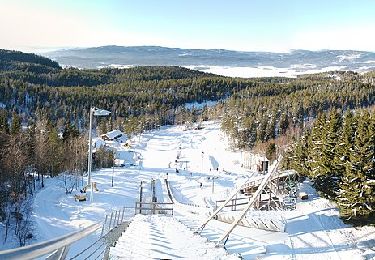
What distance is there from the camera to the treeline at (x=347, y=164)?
23656mm

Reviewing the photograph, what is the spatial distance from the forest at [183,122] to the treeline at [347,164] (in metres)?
0.06

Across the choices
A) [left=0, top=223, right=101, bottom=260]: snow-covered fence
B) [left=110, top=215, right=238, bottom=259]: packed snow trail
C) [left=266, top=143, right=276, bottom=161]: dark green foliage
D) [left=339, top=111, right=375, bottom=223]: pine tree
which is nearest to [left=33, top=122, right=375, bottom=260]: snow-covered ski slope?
[left=110, top=215, right=238, bottom=259]: packed snow trail

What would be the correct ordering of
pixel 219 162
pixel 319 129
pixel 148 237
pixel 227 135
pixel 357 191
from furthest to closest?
1. pixel 227 135
2. pixel 219 162
3. pixel 319 129
4. pixel 357 191
5. pixel 148 237

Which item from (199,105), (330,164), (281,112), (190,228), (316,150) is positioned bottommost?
(199,105)

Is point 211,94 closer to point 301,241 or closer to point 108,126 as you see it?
point 108,126

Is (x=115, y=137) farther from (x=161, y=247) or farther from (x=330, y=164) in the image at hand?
(x=161, y=247)

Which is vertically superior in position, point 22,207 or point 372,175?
point 372,175

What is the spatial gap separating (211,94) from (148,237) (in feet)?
585

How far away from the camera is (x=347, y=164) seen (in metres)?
25.2

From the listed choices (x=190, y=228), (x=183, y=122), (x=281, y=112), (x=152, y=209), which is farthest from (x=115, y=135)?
(x=190, y=228)

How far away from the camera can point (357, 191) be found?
2378cm

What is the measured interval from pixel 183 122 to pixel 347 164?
123187 millimetres

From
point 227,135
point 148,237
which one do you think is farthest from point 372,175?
point 227,135

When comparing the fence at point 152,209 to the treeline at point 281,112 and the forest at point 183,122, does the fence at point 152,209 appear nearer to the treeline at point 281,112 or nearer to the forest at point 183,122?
the forest at point 183,122
